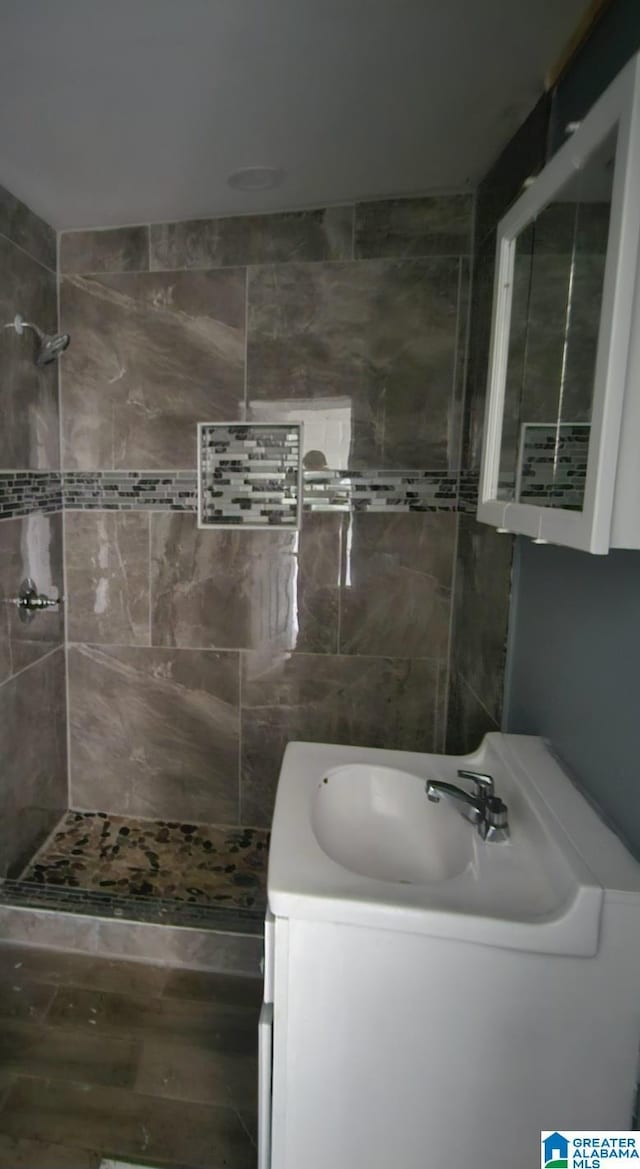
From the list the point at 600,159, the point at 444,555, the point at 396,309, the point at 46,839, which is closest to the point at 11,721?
the point at 46,839

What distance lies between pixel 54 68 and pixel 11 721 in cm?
183

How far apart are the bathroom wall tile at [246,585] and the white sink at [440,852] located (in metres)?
0.89

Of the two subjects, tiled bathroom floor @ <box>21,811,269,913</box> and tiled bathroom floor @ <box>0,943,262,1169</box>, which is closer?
tiled bathroom floor @ <box>0,943,262,1169</box>

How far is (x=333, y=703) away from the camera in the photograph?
7.08 feet

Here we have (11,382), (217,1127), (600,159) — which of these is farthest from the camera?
(11,382)

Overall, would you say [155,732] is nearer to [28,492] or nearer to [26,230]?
[28,492]

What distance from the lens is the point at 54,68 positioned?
1246 millimetres

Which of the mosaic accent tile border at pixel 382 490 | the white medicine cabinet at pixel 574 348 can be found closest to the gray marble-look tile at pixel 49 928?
the mosaic accent tile border at pixel 382 490

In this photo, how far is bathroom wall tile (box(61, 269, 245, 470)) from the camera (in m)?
2.02

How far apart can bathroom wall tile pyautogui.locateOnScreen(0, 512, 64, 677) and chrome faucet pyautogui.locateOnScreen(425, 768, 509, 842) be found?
1514mm

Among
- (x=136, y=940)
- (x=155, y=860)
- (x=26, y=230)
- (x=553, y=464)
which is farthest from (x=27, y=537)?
(x=553, y=464)

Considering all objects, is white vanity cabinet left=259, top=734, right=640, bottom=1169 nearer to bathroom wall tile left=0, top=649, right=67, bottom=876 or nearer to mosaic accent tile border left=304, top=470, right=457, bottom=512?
mosaic accent tile border left=304, top=470, right=457, bottom=512

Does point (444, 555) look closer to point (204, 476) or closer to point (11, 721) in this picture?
point (204, 476)

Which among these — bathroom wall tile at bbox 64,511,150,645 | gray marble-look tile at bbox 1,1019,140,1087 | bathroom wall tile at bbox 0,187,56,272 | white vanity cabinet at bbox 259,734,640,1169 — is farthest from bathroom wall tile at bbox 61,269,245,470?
gray marble-look tile at bbox 1,1019,140,1087
